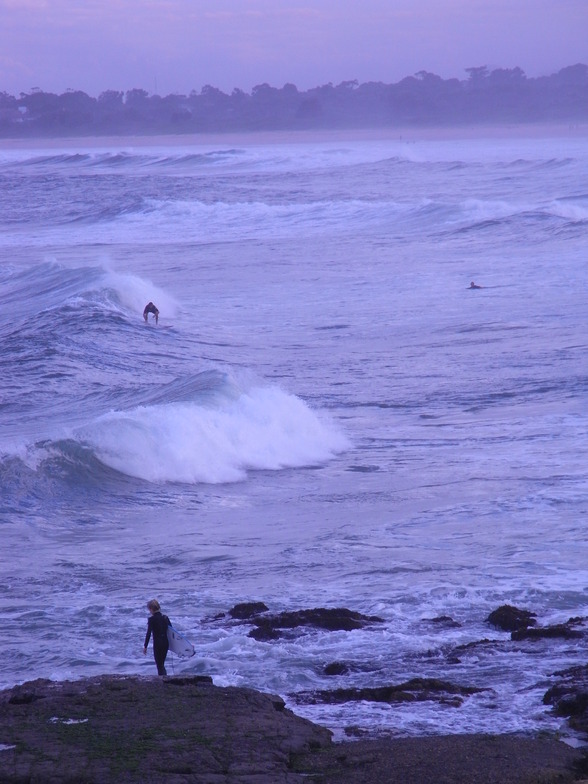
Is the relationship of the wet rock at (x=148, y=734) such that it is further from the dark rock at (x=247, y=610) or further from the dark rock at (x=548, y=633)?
the dark rock at (x=548, y=633)

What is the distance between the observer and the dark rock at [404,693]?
6812 mm

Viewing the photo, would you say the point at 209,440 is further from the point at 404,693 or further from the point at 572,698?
the point at 572,698

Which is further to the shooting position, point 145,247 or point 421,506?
point 145,247

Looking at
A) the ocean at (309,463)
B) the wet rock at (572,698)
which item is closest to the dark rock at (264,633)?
the ocean at (309,463)

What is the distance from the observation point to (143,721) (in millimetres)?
6051

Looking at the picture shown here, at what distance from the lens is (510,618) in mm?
8133

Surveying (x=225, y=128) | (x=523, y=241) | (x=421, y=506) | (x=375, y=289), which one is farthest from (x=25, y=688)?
(x=225, y=128)

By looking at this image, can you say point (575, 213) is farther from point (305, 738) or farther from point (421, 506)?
point (305, 738)

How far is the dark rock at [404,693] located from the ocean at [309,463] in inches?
4.0

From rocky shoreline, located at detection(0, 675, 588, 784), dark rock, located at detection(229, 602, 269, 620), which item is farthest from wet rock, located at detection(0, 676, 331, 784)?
dark rock, located at detection(229, 602, 269, 620)

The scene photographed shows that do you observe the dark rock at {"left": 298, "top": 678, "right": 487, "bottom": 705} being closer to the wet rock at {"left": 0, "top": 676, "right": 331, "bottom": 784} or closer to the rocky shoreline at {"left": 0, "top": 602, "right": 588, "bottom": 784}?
the rocky shoreline at {"left": 0, "top": 602, "right": 588, "bottom": 784}

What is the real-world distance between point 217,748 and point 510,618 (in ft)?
10.4

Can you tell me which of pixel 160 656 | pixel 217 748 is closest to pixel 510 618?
pixel 160 656

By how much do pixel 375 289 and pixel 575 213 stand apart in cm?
1533
